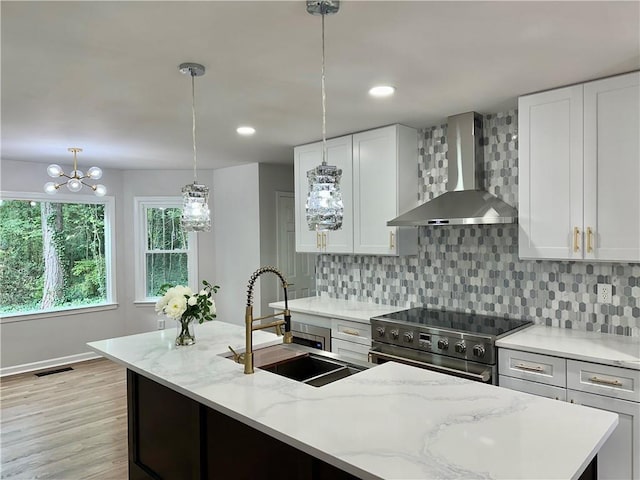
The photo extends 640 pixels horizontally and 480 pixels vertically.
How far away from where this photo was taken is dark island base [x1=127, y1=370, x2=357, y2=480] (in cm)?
174

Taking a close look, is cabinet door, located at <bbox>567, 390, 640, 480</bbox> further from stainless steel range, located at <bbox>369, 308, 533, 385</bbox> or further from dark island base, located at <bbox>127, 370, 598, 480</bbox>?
dark island base, located at <bbox>127, 370, 598, 480</bbox>

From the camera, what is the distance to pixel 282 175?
18.7ft

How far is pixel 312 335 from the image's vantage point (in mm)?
3857

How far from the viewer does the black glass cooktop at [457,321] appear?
9.64 ft

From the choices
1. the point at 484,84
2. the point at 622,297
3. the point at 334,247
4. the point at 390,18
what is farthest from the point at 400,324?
the point at 390,18

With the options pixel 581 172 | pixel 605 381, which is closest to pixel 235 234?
pixel 581 172

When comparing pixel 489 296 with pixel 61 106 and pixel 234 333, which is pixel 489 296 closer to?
pixel 234 333

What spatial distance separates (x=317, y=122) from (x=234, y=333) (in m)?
1.74

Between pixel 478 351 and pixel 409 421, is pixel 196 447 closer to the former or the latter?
pixel 409 421

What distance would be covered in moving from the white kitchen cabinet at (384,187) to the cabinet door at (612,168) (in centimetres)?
136

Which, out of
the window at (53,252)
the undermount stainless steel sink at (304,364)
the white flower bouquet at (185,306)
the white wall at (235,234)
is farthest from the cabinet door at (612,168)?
the window at (53,252)

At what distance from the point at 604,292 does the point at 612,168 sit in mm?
839

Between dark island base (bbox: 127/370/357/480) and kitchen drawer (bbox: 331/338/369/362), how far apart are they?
1525mm

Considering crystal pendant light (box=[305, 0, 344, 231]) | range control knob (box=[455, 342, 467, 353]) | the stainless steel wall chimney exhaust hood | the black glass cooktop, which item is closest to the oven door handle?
range control knob (box=[455, 342, 467, 353])
